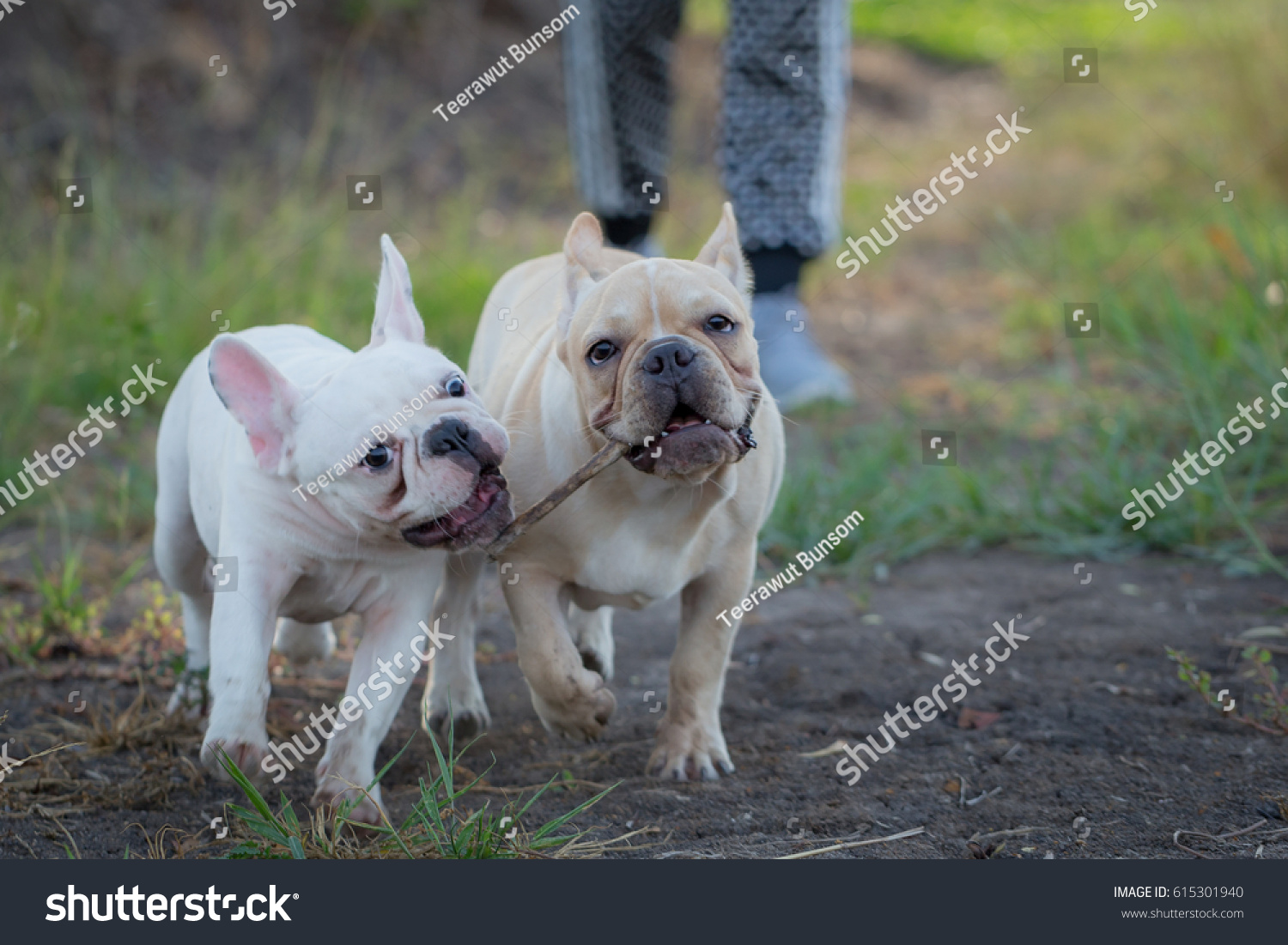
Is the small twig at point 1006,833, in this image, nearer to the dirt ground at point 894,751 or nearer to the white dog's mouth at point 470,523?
the dirt ground at point 894,751

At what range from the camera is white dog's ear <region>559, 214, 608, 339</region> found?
3109mm

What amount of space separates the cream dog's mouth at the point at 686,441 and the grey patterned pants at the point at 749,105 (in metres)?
3.01

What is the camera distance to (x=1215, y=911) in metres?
2.29

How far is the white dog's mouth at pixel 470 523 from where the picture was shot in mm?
2717

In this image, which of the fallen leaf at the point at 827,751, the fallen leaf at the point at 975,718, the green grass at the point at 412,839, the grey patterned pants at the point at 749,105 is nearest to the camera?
the green grass at the point at 412,839

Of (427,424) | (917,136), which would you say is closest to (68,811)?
(427,424)

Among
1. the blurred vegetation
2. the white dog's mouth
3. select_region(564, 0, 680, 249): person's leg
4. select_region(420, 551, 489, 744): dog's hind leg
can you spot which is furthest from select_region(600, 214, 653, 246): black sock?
the white dog's mouth

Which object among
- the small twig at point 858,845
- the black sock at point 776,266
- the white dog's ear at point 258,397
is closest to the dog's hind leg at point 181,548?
the white dog's ear at point 258,397

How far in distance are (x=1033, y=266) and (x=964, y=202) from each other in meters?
2.49

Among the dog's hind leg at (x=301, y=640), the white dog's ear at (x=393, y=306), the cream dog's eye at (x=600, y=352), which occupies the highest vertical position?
the white dog's ear at (x=393, y=306)

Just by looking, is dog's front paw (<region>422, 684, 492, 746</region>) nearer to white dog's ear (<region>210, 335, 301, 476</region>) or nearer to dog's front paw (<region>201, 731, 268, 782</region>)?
dog's front paw (<region>201, 731, 268, 782</region>)

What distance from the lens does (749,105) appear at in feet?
18.5

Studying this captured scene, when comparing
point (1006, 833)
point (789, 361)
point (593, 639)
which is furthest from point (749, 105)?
point (1006, 833)

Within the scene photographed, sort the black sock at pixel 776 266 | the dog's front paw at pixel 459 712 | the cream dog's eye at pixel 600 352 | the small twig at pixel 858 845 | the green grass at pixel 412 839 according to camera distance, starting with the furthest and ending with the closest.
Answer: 1. the black sock at pixel 776 266
2. the dog's front paw at pixel 459 712
3. the cream dog's eye at pixel 600 352
4. the small twig at pixel 858 845
5. the green grass at pixel 412 839
